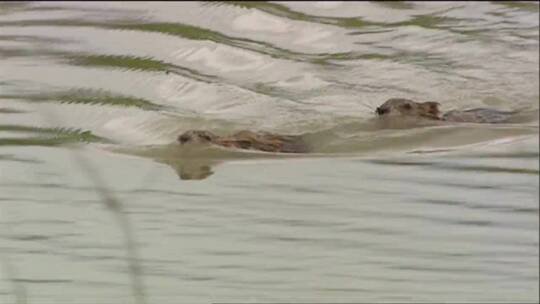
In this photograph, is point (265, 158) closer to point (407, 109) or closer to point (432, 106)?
point (407, 109)

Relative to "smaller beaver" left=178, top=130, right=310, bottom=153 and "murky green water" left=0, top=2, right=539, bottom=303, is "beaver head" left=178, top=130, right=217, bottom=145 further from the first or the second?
"murky green water" left=0, top=2, right=539, bottom=303

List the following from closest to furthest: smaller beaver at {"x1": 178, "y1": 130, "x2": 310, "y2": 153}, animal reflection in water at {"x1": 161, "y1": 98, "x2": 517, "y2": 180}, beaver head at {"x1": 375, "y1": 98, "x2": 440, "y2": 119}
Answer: animal reflection in water at {"x1": 161, "y1": 98, "x2": 517, "y2": 180}
smaller beaver at {"x1": 178, "y1": 130, "x2": 310, "y2": 153}
beaver head at {"x1": 375, "y1": 98, "x2": 440, "y2": 119}

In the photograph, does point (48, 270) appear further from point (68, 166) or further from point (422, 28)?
point (422, 28)

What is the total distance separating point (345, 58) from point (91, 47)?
1.95m

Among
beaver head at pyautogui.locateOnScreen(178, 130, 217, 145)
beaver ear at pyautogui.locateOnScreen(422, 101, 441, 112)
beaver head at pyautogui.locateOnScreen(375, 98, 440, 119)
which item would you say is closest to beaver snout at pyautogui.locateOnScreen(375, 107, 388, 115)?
beaver head at pyautogui.locateOnScreen(375, 98, 440, 119)

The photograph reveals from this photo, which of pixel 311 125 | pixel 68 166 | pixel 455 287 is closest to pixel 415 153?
pixel 311 125

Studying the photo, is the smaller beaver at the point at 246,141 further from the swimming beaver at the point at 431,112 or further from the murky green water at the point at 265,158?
the swimming beaver at the point at 431,112

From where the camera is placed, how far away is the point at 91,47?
11062 millimetres

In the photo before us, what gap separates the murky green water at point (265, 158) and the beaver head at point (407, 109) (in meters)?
0.13

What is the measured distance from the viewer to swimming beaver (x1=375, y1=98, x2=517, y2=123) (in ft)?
30.3

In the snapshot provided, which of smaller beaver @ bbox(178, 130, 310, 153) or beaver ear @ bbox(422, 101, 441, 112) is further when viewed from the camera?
beaver ear @ bbox(422, 101, 441, 112)

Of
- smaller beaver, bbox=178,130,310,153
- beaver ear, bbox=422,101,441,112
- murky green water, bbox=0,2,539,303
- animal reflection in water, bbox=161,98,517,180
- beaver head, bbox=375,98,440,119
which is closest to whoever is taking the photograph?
murky green water, bbox=0,2,539,303

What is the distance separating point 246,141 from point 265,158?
0.36m

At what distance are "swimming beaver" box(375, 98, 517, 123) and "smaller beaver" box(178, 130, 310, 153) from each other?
0.88m
